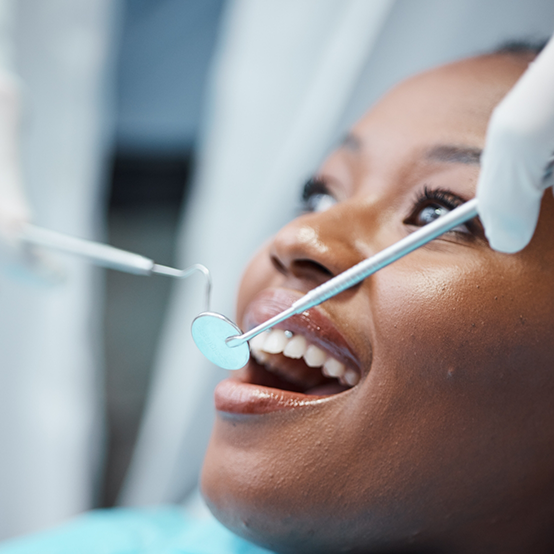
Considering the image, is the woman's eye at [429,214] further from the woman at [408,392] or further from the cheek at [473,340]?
the cheek at [473,340]

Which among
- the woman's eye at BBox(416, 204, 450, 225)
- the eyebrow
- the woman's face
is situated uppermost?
the eyebrow

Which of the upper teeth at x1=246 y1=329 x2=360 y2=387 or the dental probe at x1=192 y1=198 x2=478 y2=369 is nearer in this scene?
the dental probe at x1=192 y1=198 x2=478 y2=369

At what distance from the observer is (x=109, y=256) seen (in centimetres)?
86

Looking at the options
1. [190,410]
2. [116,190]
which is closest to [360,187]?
[190,410]

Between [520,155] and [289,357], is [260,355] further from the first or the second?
[520,155]

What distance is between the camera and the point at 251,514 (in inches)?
28.4

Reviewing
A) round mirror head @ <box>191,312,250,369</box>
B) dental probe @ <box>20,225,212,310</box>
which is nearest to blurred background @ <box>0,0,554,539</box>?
dental probe @ <box>20,225,212,310</box>

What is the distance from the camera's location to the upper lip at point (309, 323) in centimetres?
72

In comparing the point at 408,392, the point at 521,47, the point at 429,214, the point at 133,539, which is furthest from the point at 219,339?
the point at 521,47

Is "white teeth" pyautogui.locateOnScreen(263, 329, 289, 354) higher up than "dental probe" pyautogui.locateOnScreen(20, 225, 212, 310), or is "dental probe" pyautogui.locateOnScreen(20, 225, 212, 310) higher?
"dental probe" pyautogui.locateOnScreen(20, 225, 212, 310)

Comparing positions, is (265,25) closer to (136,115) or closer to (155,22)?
(155,22)

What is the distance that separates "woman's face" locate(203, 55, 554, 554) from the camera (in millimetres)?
680

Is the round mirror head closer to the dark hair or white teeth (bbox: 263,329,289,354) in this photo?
white teeth (bbox: 263,329,289,354)

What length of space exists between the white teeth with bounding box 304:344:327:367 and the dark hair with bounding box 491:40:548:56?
0.56 m
